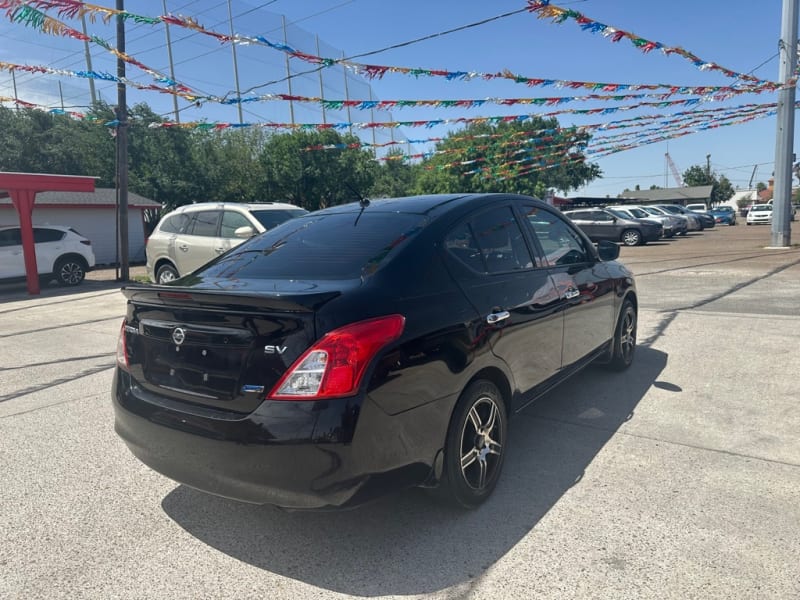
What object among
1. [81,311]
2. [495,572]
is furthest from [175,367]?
[81,311]

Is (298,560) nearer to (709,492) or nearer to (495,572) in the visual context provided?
(495,572)

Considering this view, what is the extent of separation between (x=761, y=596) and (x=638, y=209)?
2759 centimetres

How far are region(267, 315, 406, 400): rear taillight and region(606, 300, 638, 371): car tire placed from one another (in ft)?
11.2

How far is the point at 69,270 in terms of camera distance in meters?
15.3

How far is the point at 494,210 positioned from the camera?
149 inches

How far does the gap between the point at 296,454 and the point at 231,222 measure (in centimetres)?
887

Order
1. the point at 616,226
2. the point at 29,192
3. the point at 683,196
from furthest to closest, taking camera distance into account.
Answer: the point at 683,196, the point at 616,226, the point at 29,192

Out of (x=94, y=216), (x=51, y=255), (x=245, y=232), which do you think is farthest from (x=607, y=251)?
Answer: (x=94, y=216)

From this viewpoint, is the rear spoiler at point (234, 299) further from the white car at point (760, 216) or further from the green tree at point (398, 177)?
the green tree at point (398, 177)

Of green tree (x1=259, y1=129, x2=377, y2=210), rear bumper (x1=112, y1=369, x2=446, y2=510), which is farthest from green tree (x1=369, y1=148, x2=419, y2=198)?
rear bumper (x1=112, y1=369, x2=446, y2=510)

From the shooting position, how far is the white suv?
411 inches

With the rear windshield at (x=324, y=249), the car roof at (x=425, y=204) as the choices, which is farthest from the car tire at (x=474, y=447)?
the car roof at (x=425, y=204)

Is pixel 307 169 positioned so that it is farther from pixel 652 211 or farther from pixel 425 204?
pixel 425 204

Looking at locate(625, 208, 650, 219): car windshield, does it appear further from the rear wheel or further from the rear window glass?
the rear wheel
